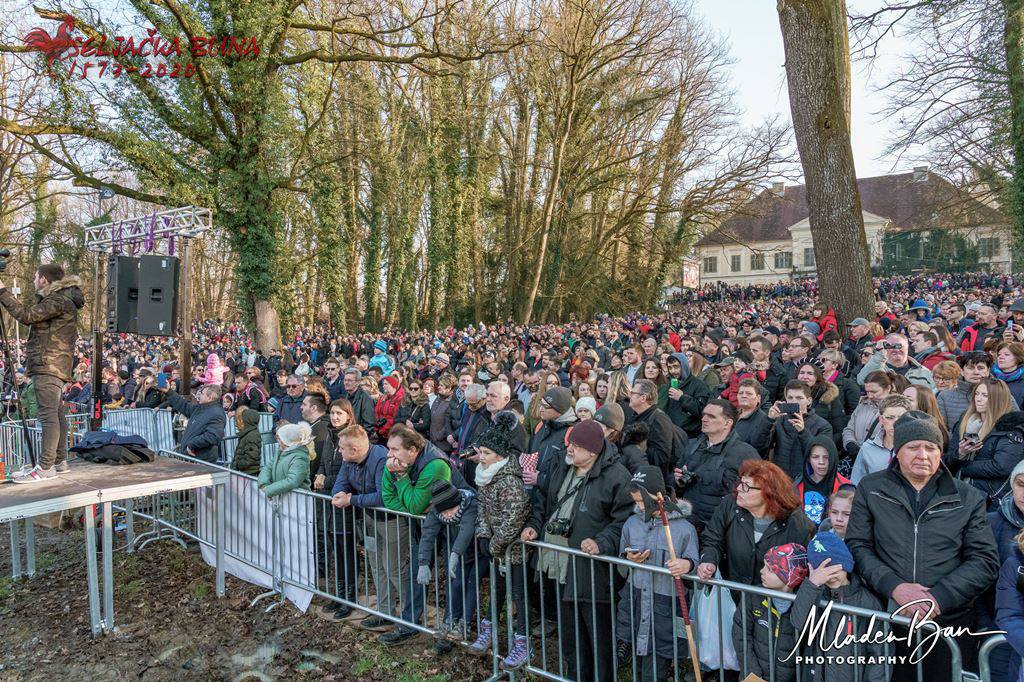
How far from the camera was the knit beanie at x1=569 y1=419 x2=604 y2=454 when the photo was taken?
4.14 metres

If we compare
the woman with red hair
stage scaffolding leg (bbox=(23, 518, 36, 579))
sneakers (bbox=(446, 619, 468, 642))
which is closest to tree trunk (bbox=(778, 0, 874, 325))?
the woman with red hair

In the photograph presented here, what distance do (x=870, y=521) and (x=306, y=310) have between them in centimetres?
3588

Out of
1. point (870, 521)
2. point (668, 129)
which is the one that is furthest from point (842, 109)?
point (668, 129)

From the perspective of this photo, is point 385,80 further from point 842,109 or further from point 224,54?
point 842,109

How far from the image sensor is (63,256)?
33.8 metres

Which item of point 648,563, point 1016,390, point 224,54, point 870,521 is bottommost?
point 648,563

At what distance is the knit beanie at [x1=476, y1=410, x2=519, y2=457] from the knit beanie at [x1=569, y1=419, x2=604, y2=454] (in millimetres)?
575

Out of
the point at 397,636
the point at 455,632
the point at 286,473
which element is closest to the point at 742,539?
the point at 455,632

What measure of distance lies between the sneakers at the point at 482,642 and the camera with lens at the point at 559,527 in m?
1.03

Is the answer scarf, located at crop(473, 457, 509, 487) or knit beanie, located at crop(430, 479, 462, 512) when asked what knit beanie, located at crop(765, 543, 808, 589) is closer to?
scarf, located at crop(473, 457, 509, 487)

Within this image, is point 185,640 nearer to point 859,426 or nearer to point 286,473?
point 286,473

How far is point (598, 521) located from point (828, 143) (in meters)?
7.56

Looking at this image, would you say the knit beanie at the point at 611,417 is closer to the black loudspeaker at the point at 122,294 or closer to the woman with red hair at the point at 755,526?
the woman with red hair at the point at 755,526

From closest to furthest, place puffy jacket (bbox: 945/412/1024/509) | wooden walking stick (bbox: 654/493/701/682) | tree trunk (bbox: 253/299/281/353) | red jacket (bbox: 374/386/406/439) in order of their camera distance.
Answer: wooden walking stick (bbox: 654/493/701/682), puffy jacket (bbox: 945/412/1024/509), red jacket (bbox: 374/386/406/439), tree trunk (bbox: 253/299/281/353)
